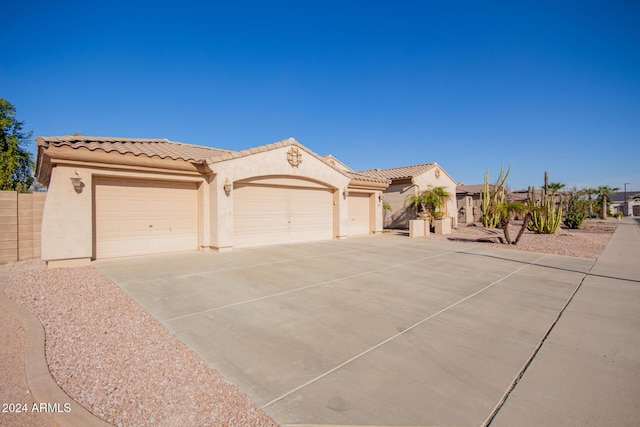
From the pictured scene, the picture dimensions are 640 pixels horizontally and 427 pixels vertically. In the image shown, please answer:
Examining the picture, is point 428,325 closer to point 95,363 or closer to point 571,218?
point 95,363

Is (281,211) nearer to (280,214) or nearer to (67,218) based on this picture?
(280,214)

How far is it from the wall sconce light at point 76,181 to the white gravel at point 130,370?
3756 millimetres

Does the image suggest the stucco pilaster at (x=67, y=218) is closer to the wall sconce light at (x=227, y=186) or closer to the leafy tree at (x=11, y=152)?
the wall sconce light at (x=227, y=186)

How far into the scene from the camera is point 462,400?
9.59 feet

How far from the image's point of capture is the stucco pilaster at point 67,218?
327 inches

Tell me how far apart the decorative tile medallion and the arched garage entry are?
68cm

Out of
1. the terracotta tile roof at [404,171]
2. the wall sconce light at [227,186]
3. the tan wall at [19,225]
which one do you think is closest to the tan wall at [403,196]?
the terracotta tile roof at [404,171]

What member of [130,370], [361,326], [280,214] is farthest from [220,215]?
[130,370]

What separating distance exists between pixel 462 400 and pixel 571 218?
89.8ft

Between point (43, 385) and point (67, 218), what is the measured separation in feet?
23.1

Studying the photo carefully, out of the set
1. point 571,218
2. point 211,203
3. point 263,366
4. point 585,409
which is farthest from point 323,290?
point 571,218

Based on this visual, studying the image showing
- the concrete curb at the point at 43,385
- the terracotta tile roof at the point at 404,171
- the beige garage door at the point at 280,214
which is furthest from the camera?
the terracotta tile roof at the point at 404,171

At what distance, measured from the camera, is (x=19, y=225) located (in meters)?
9.70

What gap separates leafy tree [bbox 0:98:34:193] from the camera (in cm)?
2244
